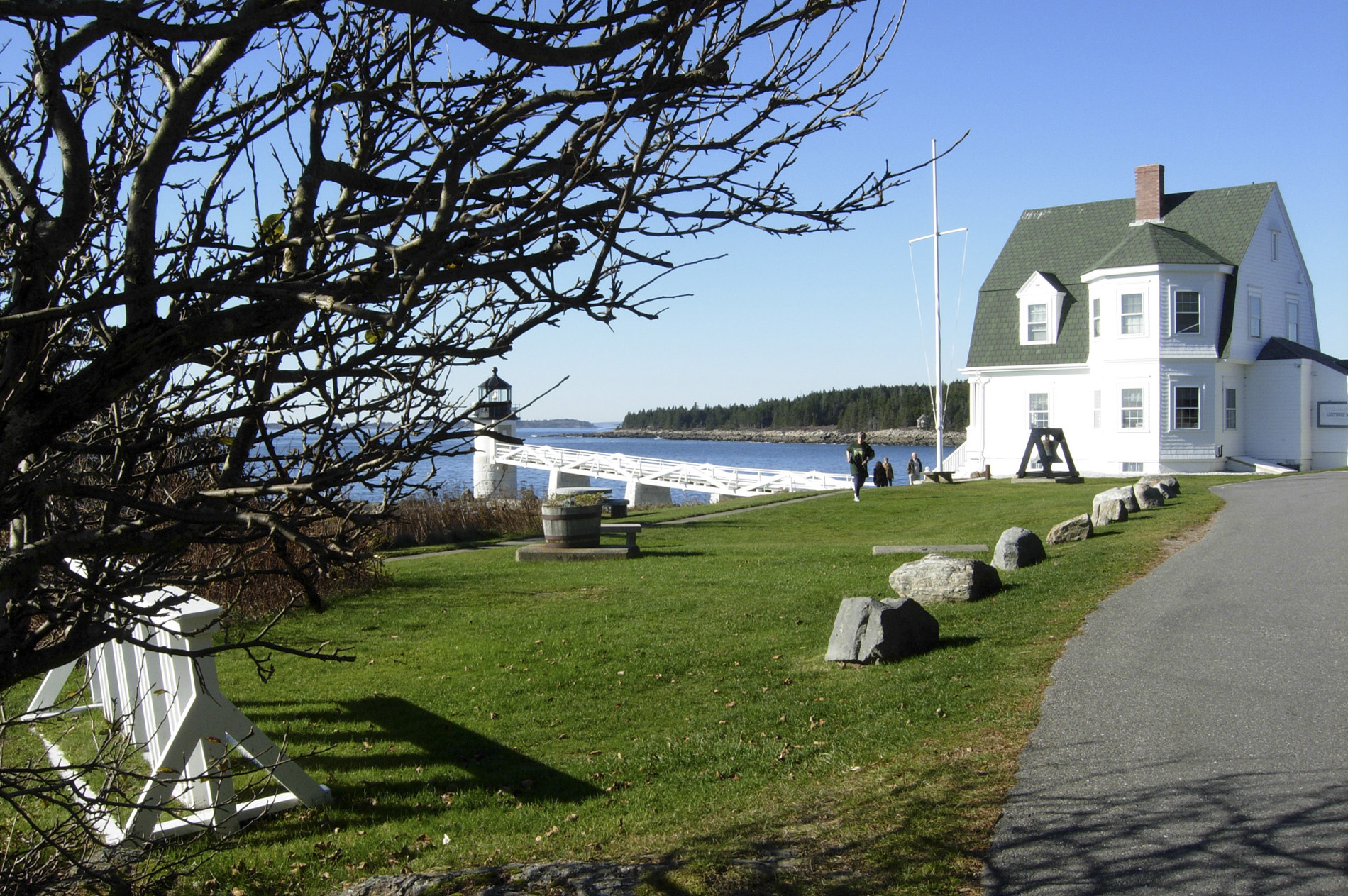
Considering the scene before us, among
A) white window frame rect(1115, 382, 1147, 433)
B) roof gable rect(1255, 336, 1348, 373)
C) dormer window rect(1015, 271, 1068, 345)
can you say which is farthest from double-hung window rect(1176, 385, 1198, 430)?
dormer window rect(1015, 271, 1068, 345)

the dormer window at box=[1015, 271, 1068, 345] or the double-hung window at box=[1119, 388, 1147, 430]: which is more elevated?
the dormer window at box=[1015, 271, 1068, 345]

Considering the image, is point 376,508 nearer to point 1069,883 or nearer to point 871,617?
point 1069,883

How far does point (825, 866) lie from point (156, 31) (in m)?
4.75

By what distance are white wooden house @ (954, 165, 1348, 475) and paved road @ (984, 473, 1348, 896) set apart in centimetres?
2189

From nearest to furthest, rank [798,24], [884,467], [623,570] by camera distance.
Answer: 1. [798,24]
2. [623,570]
3. [884,467]

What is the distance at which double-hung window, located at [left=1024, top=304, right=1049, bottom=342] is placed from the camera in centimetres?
3556

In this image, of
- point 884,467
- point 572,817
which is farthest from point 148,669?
point 884,467

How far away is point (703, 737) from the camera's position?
Answer: 8.25 m

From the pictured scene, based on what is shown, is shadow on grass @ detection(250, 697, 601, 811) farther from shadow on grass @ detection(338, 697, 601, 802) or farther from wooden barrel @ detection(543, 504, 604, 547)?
wooden barrel @ detection(543, 504, 604, 547)

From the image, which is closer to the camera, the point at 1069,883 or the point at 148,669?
the point at 1069,883

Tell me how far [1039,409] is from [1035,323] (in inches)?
120

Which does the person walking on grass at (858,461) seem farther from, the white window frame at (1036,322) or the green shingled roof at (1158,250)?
the green shingled roof at (1158,250)

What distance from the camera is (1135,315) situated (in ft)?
107

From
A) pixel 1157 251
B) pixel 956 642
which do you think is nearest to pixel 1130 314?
pixel 1157 251
